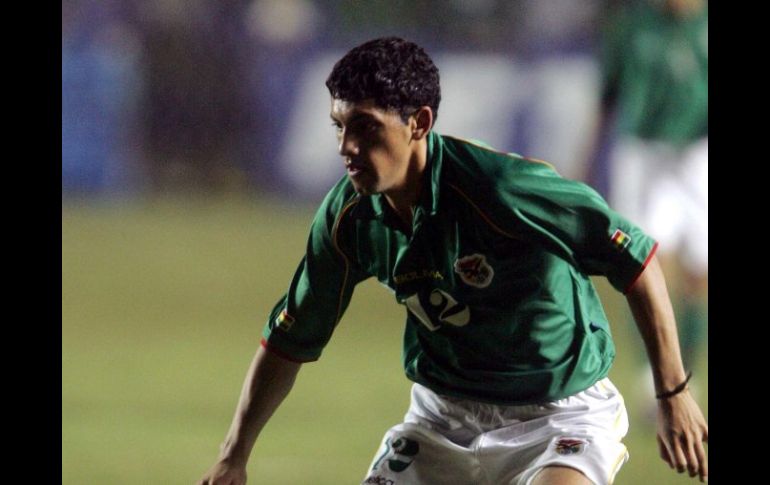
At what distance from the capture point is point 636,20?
7.51 meters

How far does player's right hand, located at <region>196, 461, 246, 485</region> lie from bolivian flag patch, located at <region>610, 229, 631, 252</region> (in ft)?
3.86

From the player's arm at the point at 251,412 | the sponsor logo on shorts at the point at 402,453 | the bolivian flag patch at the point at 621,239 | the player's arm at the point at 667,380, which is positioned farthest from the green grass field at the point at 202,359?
the bolivian flag patch at the point at 621,239

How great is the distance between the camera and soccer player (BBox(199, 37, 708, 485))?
390cm

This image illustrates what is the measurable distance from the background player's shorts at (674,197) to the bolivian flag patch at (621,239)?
137 inches

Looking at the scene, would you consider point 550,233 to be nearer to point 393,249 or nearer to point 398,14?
point 393,249

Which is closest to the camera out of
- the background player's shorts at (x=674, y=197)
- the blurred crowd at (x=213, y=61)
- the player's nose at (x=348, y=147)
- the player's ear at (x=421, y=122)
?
the player's nose at (x=348, y=147)

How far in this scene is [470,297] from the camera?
4.07m

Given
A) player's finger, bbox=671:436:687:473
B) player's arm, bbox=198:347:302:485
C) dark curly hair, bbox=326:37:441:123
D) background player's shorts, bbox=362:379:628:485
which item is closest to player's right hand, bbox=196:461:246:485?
player's arm, bbox=198:347:302:485

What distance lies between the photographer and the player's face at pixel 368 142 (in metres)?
3.90

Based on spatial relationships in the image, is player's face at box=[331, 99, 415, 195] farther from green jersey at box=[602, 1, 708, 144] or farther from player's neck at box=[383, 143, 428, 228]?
green jersey at box=[602, 1, 708, 144]

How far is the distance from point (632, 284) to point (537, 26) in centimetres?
1107

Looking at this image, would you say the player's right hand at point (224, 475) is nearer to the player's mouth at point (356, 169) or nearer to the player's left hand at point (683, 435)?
the player's mouth at point (356, 169)

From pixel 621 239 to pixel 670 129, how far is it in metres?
3.63
